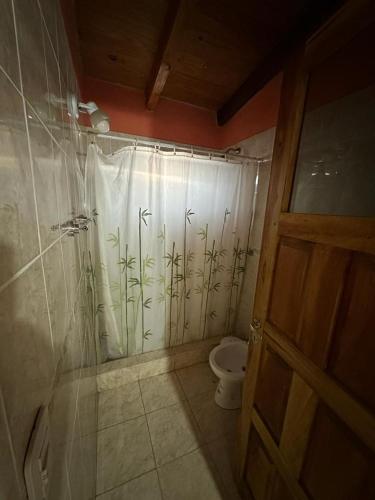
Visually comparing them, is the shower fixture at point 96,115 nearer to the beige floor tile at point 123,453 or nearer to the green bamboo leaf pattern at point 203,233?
the green bamboo leaf pattern at point 203,233

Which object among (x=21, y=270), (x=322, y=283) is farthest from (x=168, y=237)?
(x=21, y=270)

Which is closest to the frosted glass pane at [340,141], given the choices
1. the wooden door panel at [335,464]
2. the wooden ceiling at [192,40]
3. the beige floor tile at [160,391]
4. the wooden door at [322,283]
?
the wooden door at [322,283]

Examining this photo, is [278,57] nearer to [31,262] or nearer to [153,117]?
[153,117]

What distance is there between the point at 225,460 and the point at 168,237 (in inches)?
56.3

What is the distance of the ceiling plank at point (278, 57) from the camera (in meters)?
0.98

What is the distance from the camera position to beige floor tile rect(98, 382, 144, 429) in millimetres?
1271

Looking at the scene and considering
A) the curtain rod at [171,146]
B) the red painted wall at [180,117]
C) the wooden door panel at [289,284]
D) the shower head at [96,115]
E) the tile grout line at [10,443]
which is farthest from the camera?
the red painted wall at [180,117]

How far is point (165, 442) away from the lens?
116 centimetres

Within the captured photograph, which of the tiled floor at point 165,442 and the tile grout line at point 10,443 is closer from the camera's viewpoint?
the tile grout line at point 10,443

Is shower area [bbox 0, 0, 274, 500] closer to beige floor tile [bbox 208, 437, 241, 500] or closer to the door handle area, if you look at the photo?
beige floor tile [bbox 208, 437, 241, 500]

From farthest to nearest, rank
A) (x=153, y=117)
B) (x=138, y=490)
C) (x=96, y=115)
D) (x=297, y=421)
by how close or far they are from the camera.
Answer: (x=153, y=117) < (x=96, y=115) < (x=138, y=490) < (x=297, y=421)

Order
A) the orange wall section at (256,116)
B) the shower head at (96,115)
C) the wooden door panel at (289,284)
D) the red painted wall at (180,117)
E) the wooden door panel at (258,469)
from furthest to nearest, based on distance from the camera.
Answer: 1. the red painted wall at (180,117)
2. the orange wall section at (256,116)
3. the shower head at (96,115)
4. the wooden door panel at (258,469)
5. the wooden door panel at (289,284)

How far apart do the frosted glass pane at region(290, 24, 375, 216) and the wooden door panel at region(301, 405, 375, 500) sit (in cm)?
61

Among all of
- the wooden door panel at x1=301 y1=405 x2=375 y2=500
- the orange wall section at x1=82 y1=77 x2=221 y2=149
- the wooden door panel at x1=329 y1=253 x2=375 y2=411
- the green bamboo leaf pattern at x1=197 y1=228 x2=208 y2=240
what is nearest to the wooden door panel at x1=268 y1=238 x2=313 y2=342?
the wooden door panel at x1=329 y1=253 x2=375 y2=411
